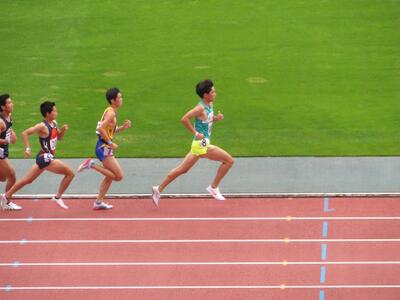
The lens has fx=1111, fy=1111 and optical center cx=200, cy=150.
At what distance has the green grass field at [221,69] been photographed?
21.5 m

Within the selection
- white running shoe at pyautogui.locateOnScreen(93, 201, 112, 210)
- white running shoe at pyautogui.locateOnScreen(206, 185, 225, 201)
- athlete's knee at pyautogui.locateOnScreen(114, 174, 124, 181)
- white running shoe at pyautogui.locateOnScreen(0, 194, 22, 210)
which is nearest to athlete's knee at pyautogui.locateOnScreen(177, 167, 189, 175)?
white running shoe at pyautogui.locateOnScreen(206, 185, 225, 201)

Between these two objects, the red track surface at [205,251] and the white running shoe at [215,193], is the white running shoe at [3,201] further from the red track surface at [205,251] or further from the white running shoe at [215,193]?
the white running shoe at [215,193]

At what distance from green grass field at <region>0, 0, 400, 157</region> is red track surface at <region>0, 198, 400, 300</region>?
2.38 m

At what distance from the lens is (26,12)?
93.6 ft

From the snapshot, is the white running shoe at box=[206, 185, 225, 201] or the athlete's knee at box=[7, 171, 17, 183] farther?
the white running shoe at box=[206, 185, 225, 201]

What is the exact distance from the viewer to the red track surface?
1580cm

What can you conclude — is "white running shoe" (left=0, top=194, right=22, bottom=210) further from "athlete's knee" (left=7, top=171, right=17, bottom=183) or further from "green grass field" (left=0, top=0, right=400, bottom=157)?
"green grass field" (left=0, top=0, right=400, bottom=157)

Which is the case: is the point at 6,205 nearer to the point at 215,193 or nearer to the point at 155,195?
the point at 155,195

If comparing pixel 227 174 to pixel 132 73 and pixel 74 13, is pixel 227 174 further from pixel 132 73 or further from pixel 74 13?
pixel 74 13

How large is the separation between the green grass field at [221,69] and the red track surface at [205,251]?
238cm

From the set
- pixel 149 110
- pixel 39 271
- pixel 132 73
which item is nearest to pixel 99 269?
pixel 39 271

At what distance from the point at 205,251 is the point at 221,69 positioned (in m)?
8.60

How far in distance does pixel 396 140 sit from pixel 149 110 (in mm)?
5169

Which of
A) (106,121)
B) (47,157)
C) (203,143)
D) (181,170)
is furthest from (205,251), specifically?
(47,157)
